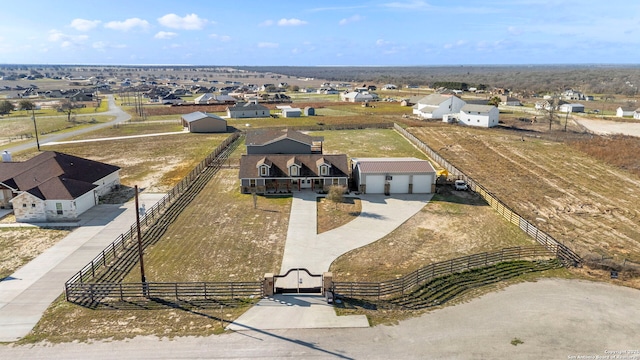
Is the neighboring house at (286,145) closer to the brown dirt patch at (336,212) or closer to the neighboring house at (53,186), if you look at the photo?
the brown dirt patch at (336,212)

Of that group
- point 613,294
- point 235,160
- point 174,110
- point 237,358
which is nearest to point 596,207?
point 613,294

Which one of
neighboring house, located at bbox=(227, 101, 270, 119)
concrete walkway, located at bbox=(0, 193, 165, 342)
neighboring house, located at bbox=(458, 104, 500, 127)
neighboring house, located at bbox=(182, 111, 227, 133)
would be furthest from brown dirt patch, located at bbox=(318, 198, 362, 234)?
neighboring house, located at bbox=(227, 101, 270, 119)

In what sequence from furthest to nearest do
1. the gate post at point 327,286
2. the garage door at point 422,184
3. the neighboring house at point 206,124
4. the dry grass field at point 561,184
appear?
the neighboring house at point 206,124 → the garage door at point 422,184 → the dry grass field at point 561,184 → the gate post at point 327,286

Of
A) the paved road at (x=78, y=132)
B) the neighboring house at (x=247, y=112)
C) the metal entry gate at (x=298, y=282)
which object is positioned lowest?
the metal entry gate at (x=298, y=282)

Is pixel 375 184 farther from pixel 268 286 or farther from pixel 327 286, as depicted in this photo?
pixel 268 286

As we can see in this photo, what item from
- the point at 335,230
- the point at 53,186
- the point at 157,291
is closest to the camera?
the point at 157,291

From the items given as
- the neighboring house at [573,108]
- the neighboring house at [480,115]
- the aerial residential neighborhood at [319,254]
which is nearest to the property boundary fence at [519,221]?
the aerial residential neighborhood at [319,254]

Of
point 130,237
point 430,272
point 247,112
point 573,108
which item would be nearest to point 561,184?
point 430,272
